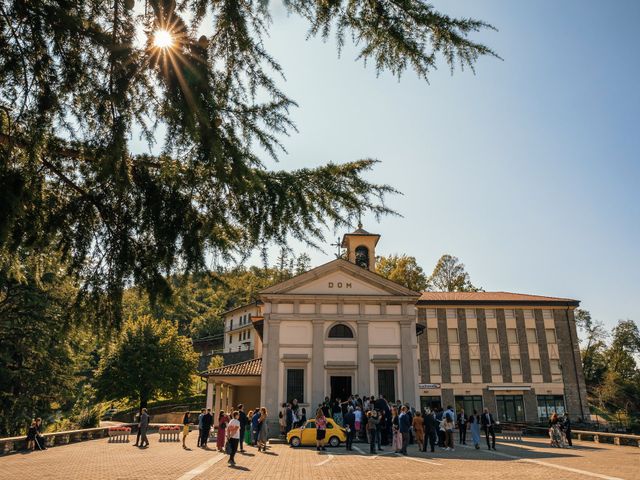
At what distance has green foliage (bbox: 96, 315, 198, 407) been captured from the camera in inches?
1586

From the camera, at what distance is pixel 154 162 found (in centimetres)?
495

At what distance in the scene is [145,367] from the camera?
41.1 metres

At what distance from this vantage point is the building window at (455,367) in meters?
42.7

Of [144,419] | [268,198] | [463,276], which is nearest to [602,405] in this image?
[463,276]

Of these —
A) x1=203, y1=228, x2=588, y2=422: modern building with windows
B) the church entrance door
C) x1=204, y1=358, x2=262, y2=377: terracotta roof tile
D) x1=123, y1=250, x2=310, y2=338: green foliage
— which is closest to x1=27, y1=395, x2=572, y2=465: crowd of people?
the church entrance door

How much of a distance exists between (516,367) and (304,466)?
35.1 meters

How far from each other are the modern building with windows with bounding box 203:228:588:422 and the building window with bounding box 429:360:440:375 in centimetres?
9

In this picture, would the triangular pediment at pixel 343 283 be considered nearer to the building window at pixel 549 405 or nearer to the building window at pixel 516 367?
the building window at pixel 516 367

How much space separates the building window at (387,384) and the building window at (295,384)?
174 inches

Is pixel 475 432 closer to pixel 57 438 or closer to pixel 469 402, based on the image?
pixel 57 438

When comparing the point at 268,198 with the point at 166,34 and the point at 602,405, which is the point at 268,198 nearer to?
the point at 166,34

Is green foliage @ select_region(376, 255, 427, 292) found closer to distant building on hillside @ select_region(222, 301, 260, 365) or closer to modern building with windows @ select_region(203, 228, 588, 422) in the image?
modern building with windows @ select_region(203, 228, 588, 422)

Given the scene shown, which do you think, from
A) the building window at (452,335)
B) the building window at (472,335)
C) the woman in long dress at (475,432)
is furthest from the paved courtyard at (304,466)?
the building window at (472,335)

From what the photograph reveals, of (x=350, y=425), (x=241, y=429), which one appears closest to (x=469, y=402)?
(x=350, y=425)
